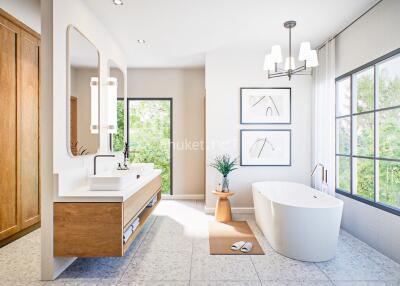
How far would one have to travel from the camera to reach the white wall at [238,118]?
4480 mm

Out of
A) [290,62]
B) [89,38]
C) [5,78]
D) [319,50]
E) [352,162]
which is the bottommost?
[352,162]

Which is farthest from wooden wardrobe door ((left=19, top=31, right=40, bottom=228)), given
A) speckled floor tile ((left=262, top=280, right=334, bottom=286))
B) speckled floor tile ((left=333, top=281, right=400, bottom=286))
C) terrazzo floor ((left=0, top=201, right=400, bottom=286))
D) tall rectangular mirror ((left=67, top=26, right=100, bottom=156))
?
speckled floor tile ((left=333, top=281, right=400, bottom=286))

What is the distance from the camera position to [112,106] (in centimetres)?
367

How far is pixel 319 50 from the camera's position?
4.29m

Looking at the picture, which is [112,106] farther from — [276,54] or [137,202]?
[276,54]

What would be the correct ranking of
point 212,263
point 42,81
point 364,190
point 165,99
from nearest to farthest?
point 42,81, point 212,263, point 364,190, point 165,99

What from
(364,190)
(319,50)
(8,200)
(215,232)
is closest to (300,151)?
(364,190)

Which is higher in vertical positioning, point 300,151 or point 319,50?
point 319,50

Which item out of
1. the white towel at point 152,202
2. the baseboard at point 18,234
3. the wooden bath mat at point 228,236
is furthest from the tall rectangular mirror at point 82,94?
the wooden bath mat at point 228,236

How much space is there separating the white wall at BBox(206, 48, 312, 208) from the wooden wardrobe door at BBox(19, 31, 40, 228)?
98.9 inches

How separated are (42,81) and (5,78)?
1127 mm

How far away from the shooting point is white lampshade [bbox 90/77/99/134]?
3072 mm

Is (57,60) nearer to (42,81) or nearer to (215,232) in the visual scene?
(42,81)

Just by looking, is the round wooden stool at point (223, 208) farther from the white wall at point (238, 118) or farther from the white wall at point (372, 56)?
the white wall at point (372, 56)
